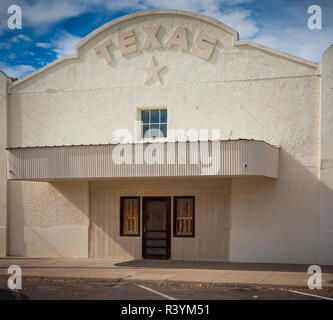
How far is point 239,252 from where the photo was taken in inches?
596

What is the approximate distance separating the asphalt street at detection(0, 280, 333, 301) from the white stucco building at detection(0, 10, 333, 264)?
3478mm

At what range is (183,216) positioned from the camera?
15.9m

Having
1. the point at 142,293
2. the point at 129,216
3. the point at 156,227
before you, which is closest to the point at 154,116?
the point at 129,216

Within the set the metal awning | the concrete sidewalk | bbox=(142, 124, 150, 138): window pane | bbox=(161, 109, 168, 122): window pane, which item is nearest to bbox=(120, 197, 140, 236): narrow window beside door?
the concrete sidewalk

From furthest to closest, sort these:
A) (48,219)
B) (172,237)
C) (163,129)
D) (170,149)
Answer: (48,219)
(163,129)
(172,237)
(170,149)

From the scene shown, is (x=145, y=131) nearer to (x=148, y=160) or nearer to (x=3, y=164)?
(x=148, y=160)

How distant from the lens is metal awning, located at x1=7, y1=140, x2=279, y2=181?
1318cm

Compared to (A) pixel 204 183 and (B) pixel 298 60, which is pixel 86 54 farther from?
(B) pixel 298 60

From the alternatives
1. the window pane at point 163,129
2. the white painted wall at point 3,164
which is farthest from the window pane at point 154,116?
the white painted wall at point 3,164

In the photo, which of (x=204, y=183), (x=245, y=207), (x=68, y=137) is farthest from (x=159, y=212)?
(x=68, y=137)

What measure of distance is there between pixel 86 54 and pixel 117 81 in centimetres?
157

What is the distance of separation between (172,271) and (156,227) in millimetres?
2962

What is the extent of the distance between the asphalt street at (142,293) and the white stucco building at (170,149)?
3478mm

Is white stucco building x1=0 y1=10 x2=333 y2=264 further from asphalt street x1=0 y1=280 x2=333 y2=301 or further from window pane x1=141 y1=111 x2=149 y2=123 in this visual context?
asphalt street x1=0 y1=280 x2=333 y2=301
